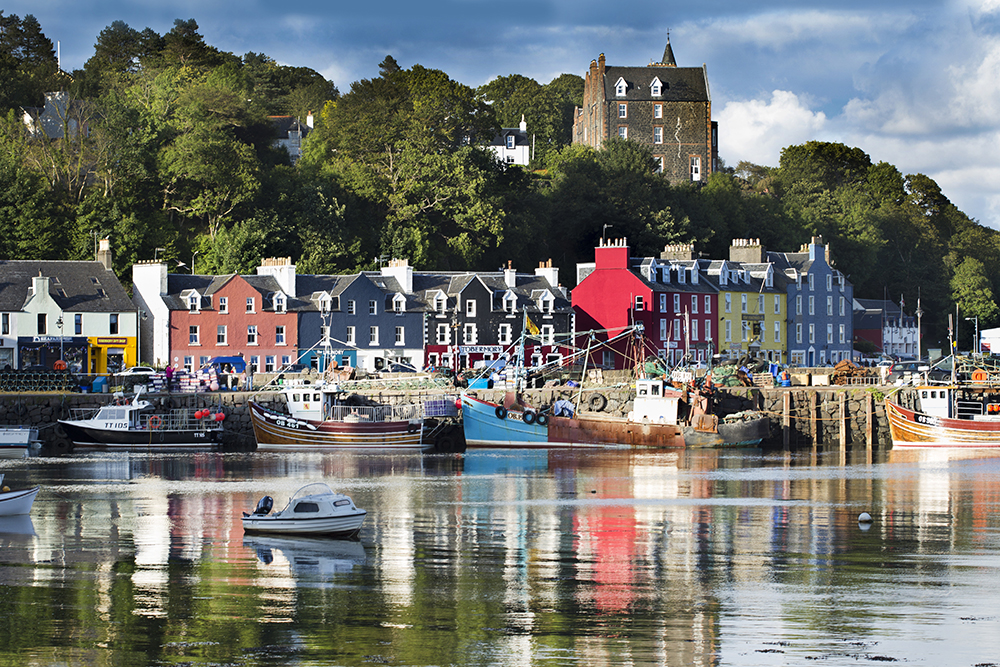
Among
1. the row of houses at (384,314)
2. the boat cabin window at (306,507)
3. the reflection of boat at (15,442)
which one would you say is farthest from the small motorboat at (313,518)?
A: the row of houses at (384,314)

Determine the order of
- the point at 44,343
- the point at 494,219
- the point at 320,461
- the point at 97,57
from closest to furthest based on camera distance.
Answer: the point at 320,461, the point at 44,343, the point at 494,219, the point at 97,57

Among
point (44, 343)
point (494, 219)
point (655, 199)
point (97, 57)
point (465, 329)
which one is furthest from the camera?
point (97, 57)

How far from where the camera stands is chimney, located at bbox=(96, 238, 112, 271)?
74000mm

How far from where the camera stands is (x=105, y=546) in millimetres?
28156

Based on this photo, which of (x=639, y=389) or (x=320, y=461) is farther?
(x=639, y=389)

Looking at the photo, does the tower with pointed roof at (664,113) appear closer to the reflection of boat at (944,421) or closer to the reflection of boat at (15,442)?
the reflection of boat at (944,421)

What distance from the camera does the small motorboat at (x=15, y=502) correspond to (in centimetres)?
3162

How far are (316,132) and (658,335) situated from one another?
120 feet

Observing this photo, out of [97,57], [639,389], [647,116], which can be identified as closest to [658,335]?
[639,389]

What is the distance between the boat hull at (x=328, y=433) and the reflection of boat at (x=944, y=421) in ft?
71.4

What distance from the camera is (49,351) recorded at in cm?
6888

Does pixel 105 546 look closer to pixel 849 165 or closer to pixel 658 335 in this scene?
pixel 658 335

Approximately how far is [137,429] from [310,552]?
3094 centimetres

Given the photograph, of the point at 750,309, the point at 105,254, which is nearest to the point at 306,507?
the point at 105,254
